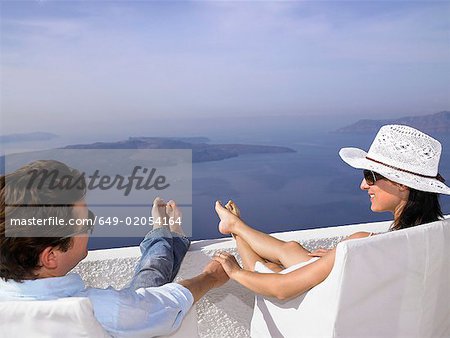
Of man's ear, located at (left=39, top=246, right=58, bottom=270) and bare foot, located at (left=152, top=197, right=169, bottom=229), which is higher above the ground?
man's ear, located at (left=39, top=246, right=58, bottom=270)

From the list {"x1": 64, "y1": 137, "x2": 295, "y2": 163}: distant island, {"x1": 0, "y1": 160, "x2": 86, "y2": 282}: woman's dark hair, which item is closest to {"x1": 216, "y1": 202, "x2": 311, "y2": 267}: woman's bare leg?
{"x1": 0, "y1": 160, "x2": 86, "y2": 282}: woman's dark hair

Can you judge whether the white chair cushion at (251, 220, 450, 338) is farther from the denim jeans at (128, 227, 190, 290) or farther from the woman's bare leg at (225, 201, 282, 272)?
Result: the denim jeans at (128, 227, 190, 290)

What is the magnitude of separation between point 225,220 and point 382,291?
0.73m

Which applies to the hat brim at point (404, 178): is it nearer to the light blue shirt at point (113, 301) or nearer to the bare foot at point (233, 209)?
the bare foot at point (233, 209)

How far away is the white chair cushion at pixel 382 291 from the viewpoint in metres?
1.46

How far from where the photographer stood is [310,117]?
1922 cm

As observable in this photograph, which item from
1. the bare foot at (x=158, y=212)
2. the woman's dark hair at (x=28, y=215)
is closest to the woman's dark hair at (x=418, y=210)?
the bare foot at (x=158, y=212)

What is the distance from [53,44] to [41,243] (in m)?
18.7

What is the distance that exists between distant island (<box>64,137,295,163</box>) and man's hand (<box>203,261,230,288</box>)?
16510 mm

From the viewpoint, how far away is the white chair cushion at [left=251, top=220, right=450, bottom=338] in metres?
1.46

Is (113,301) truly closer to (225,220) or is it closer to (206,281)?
(206,281)

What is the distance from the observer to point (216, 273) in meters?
1.79

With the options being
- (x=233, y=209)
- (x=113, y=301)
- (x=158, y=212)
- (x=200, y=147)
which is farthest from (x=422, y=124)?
(x=113, y=301)

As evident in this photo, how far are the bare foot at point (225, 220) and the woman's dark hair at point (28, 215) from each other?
846mm
